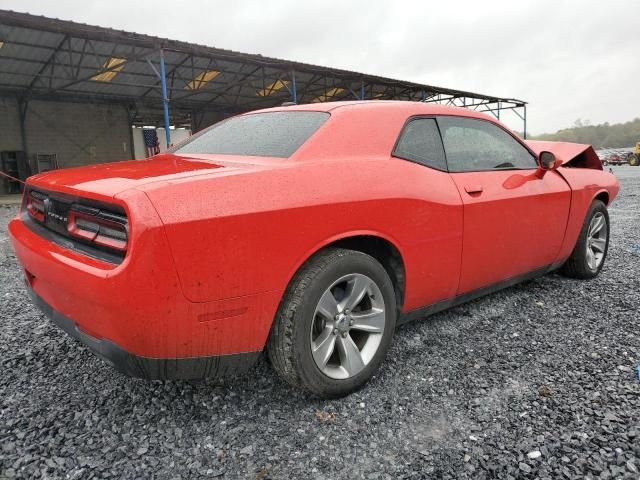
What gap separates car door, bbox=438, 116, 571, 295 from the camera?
2605 millimetres

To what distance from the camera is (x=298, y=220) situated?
6.04 ft

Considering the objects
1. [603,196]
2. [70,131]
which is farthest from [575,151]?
[70,131]

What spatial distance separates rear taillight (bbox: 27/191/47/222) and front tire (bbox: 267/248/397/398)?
1283mm

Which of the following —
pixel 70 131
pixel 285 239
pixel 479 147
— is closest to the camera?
pixel 285 239

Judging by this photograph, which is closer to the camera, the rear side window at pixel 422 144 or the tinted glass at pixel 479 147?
the rear side window at pixel 422 144

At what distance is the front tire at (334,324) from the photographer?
1886mm

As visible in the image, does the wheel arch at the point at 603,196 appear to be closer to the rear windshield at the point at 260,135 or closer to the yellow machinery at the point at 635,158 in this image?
the rear windshield at the point at 260,135

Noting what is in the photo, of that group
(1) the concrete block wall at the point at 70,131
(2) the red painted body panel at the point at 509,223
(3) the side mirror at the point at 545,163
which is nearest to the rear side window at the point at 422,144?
(2) the red painted body panel at the point at 509,223

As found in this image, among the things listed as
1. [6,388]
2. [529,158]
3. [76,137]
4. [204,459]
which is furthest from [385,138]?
[76,137]

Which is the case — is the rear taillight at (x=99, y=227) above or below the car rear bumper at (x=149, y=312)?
above

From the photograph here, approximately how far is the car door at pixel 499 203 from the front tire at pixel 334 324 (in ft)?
2.26

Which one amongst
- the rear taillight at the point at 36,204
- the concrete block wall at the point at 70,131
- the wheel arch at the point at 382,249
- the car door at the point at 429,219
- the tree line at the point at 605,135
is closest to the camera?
the wheel arch at the point at 382,249

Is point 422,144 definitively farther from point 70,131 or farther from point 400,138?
point 70,131

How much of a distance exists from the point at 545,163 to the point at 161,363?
273cm
